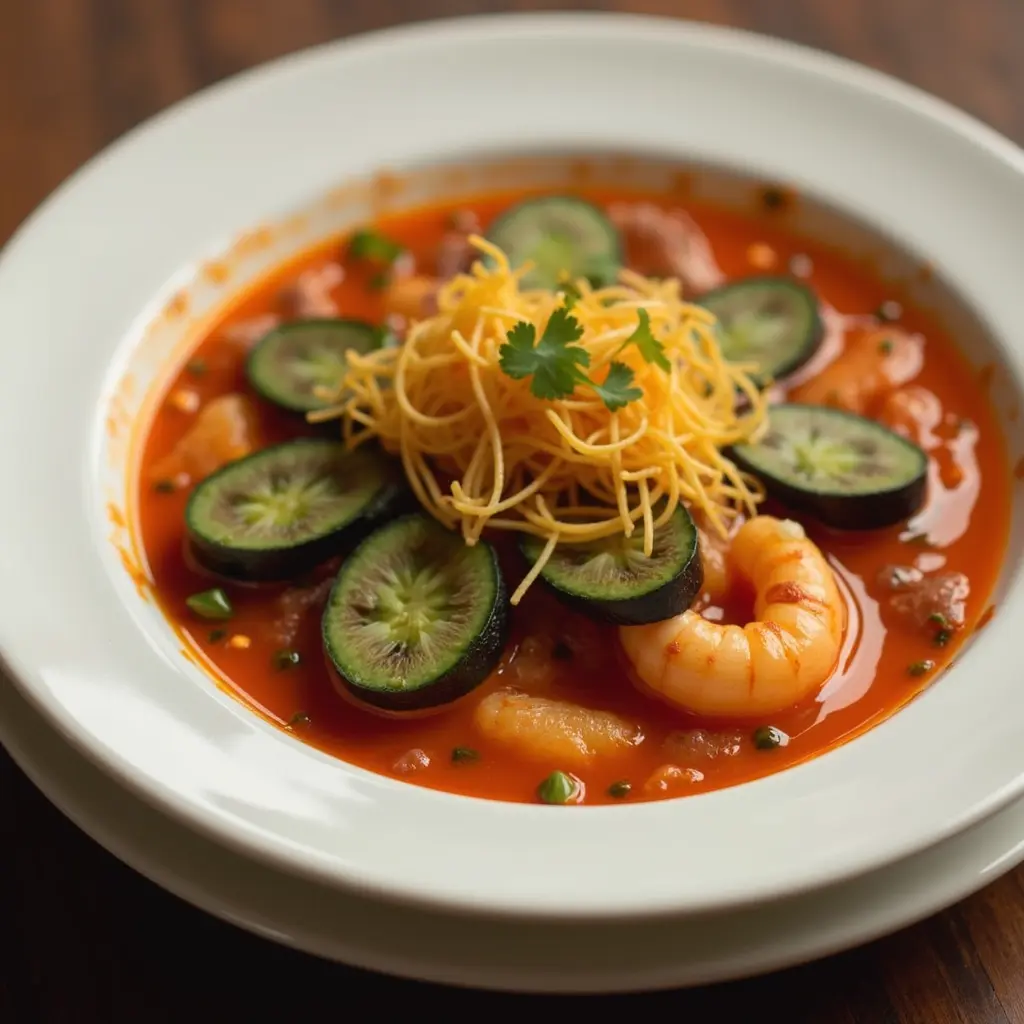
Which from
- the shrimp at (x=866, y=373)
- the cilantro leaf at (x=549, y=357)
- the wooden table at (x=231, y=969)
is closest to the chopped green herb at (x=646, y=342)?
the cilantro leaf at (x=549, y=357)

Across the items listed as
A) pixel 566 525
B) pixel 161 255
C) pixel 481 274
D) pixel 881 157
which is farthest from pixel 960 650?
pixel 161 255

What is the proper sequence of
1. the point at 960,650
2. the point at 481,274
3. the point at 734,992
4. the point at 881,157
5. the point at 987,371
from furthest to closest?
the point at 881,157 → the point at 987,371 → the point at 481,274 → the point at 960,650 → the point at 734,992

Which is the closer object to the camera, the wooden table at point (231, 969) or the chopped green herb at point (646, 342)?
the wooden table at point (231, 969)

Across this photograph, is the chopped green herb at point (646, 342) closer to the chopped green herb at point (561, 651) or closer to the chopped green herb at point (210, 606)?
the chopped green herb at point (561, 651)

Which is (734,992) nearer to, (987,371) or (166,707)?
(166,707)

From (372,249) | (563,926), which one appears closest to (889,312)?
(372,249)

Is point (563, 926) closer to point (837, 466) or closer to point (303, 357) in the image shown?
point (837, 466)
